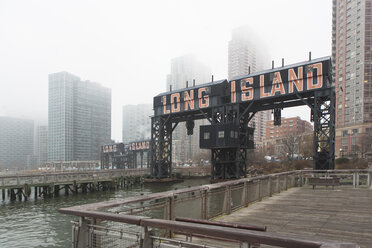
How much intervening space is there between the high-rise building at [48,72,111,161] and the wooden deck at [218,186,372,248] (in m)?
177

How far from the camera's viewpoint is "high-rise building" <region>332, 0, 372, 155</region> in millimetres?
96250

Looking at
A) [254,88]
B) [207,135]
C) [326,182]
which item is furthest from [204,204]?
[254,88]

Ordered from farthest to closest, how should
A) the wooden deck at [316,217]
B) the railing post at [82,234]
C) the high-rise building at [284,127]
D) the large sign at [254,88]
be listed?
the high-rise building at [284,127]
the large sign at [254,88]
the wooden deck at [316,217]
the railing post at [82,234]

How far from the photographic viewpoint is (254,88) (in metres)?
42.4

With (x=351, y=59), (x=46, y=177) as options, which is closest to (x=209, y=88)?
(x=46, y=177)

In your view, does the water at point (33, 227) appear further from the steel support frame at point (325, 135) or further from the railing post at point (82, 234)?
the steel support frame at point (325, 135)

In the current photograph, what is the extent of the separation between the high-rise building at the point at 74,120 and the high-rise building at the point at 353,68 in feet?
462

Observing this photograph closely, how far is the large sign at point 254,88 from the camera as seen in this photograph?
37344 mm

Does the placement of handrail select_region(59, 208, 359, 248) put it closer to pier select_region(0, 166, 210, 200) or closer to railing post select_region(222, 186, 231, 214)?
railing post select_region(222, 186, 231, 214)

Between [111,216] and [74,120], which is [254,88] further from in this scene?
[74,120]

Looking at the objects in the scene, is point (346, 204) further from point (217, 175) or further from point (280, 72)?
point (217, 175)

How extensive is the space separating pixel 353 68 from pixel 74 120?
15587cm

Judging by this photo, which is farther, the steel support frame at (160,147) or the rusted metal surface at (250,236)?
the steel support frame at (160,147)

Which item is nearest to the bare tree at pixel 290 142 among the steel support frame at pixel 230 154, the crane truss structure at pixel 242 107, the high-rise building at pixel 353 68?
the high-rise building at pixel 353 68
